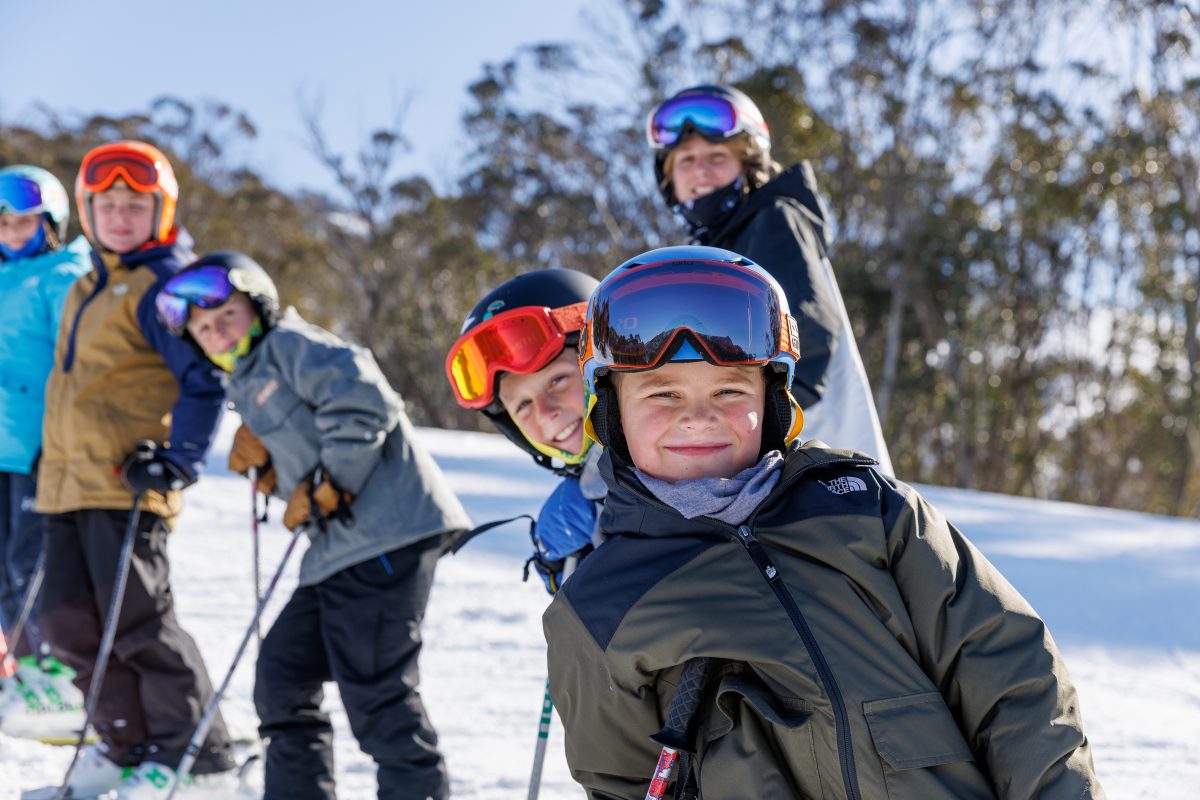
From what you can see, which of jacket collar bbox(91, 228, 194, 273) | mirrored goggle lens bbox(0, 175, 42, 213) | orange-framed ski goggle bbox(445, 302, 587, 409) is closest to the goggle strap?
orange-framed ski goggle bbox(445, 302, 587, 409)

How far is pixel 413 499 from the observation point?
2969 millimetres

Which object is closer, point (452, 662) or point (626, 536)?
point (626, 536)

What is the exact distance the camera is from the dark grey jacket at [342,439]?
9.40ft

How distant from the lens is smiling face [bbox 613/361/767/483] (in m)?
1.69

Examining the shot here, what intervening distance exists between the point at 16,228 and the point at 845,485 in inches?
141

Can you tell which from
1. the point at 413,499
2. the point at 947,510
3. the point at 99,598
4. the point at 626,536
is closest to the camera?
the point at 626,536

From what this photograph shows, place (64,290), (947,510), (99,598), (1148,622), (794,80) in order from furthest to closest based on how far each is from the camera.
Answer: (794,80)
(947,510)
(1148,622)
(64,290)
(99,598)

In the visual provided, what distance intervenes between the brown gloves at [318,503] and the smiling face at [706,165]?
4.31ft

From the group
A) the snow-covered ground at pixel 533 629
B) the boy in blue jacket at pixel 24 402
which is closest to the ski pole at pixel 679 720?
the snow-covered ground at pixel 533 629

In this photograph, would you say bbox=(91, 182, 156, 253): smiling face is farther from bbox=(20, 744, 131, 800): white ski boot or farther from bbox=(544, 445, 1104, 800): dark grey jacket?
bbox=(544, 445, 1104, 800): dark grey jacket

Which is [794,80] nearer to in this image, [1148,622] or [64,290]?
[1148,622]

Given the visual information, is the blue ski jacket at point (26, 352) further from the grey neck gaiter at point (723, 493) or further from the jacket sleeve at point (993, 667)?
the jacket sleeve at point (993, 667)

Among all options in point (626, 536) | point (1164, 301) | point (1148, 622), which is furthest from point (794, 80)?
point (626, 536)

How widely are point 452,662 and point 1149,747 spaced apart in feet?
8.91
